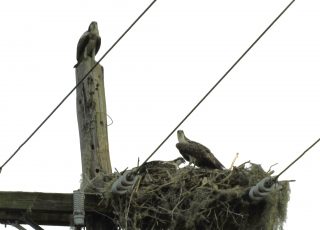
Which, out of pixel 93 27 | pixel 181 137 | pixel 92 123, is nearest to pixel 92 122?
pixel 92 123

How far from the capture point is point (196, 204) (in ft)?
29.1

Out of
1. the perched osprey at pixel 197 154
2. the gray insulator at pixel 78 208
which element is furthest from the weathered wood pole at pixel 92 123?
the perched osprey at pixel 197 154

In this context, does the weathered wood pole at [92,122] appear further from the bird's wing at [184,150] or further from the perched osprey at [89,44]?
the bird's wing at [184,150]

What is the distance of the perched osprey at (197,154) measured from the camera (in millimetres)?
11695

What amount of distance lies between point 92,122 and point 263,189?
2111 mm

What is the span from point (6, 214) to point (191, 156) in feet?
14.5

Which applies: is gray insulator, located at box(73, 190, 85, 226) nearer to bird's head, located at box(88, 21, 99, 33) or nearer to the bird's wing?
bird's head, located at box(88, 21, 99, 33)

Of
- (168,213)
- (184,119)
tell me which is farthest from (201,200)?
(184,119)

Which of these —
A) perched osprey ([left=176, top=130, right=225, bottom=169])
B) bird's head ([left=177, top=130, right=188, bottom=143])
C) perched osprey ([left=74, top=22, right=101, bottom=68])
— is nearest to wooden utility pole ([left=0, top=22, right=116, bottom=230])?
perched osprey ([left=74, top=22, right=101, bottom=68])

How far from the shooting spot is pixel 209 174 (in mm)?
9875

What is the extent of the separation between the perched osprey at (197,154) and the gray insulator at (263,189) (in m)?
3.06

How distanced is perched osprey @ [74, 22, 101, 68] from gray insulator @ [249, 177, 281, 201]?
7.93 feet

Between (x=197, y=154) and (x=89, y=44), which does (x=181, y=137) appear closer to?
(x=197, y=154)

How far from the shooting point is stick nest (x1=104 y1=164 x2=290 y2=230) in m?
8.53
